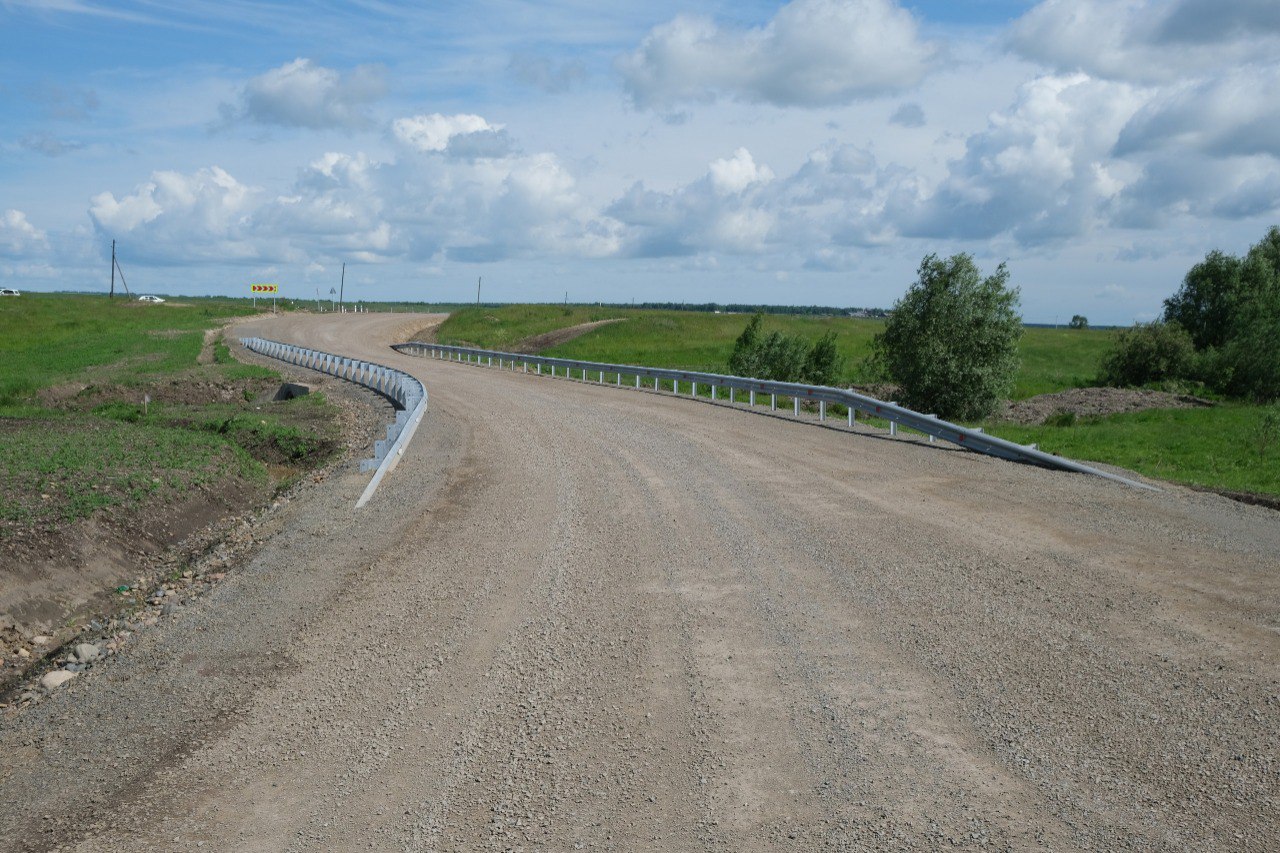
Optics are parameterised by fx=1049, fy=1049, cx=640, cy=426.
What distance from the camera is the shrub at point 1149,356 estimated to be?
4844cm

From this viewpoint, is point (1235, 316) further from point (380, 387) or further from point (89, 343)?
point (89, 343)

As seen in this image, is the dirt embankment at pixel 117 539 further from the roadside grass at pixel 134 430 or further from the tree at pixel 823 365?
the tree at pixel 823 365

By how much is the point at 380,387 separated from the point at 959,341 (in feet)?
58.6

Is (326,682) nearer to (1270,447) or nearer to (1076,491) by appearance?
(1076,491)

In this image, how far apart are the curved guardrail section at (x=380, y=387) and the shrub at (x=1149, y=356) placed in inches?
1381

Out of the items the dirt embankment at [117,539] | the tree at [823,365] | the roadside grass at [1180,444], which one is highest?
the tree at [823,365]

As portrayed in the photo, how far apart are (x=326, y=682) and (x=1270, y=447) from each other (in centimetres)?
2205

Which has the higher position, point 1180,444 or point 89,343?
point 1180,444

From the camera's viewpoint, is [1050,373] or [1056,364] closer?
[1050,373]

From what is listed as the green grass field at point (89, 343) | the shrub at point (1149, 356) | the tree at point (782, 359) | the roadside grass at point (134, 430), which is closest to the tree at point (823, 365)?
the tree at point (782, 359)

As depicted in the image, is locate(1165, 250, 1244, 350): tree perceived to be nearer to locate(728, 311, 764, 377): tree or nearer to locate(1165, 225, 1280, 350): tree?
locate(1165, 225, 1280, 350): tree

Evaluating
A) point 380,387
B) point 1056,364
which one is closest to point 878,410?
point 380,387

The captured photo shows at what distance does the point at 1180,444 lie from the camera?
919 inches

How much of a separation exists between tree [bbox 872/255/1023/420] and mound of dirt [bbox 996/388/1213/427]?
171 cm
